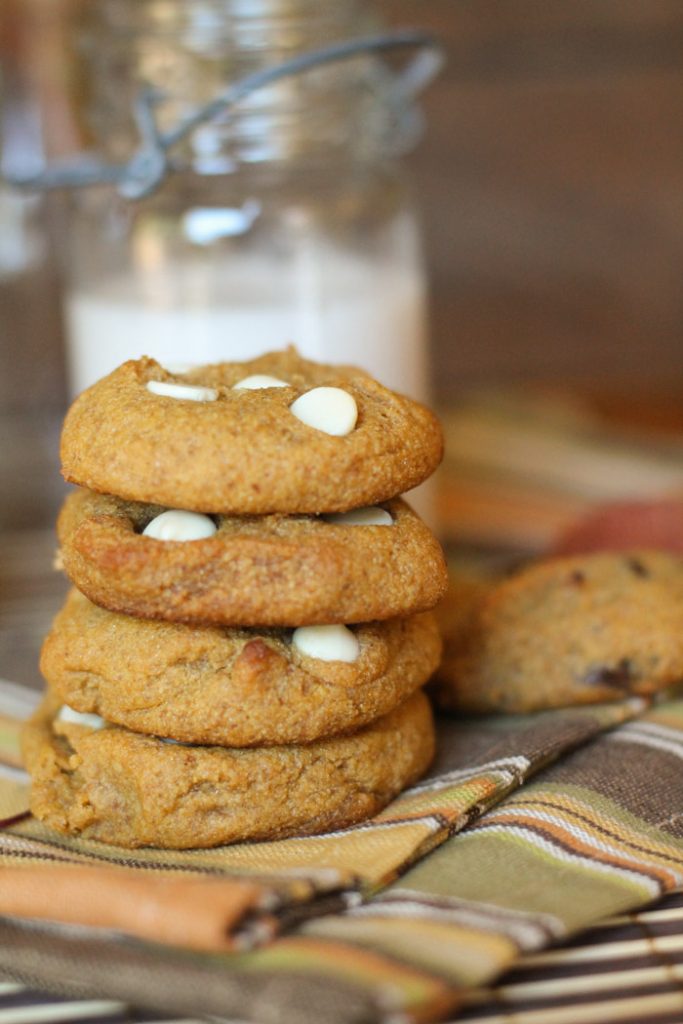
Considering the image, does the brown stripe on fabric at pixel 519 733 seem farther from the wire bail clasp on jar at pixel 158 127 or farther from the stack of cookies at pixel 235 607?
the wire bail clasp on jar at pixel 158 127

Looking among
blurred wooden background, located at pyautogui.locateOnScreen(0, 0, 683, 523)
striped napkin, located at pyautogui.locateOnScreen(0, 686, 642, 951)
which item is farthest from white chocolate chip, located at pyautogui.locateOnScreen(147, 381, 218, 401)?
blurred wooden background, located at pyautogui.locateOnScreen(0, 0, 683, 523)

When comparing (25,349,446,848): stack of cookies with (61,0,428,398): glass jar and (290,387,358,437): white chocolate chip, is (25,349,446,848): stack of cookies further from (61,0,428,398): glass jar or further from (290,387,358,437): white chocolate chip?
(61,0,428,398): glass jar

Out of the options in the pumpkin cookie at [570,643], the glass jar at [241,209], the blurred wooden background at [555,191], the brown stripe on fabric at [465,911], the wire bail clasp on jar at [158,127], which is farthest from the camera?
the blurred wooden background at [555,191]

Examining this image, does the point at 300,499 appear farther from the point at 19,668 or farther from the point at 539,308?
the point at 539,308

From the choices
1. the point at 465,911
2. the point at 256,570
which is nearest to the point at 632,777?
the point at 465,911

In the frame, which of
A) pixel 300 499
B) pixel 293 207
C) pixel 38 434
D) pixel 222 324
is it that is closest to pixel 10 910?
pixel 300 499

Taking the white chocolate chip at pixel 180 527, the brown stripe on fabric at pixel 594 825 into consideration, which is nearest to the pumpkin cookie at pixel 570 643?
the brown stripe on fabric at pixel 594 825

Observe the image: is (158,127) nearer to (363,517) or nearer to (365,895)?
(363,517)

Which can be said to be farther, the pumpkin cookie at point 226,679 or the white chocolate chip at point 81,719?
the white chocolate chip at point 81,719
